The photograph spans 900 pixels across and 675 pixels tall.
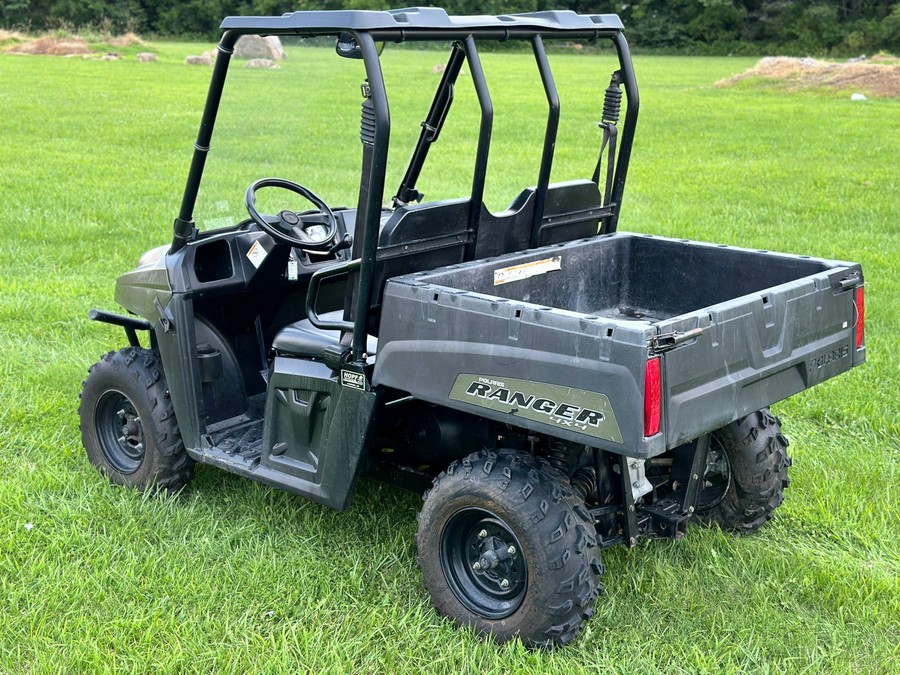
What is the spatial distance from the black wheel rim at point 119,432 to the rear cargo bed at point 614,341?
4.80 feet

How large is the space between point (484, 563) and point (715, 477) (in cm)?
117

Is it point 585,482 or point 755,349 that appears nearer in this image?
point 755,349

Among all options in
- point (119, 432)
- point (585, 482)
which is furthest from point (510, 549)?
point (119, 432)

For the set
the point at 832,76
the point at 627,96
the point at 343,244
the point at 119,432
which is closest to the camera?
the point at 627,96

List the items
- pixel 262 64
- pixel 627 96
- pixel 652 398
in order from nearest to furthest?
pixel 652 398
pixel 262 64
pixel 627 96

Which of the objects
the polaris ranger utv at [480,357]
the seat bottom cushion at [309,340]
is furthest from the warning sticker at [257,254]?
the seat bottom cushion at [309,340]

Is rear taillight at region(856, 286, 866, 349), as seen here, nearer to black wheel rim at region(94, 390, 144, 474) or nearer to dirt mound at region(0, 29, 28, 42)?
black wheel rim at region(94, 390, 144, 474)

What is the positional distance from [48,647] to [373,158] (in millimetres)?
1868

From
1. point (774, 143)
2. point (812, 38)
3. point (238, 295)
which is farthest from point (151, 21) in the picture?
point (238, 295)

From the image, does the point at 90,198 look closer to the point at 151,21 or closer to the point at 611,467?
the point at 611,467

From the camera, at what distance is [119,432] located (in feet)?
14.8

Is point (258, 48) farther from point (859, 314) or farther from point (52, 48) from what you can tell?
point (52, 48)

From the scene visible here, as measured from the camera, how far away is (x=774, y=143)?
53.2 feet

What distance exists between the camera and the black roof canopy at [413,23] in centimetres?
326
